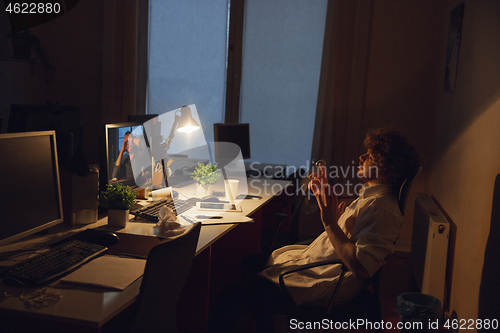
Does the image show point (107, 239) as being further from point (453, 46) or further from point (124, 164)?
point (453, 46)

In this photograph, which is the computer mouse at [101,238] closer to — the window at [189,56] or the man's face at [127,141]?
the man's face at [127,141]

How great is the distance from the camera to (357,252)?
160 centimetres

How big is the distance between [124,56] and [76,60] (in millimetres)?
662

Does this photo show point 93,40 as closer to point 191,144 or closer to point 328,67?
point 191,144

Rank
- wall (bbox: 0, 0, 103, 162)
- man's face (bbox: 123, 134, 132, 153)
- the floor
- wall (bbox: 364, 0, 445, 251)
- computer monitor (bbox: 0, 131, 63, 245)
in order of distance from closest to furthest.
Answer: computer monitor (bbox: 0, 131, 63, 245) → man's face (bbox: 123, 134, 132, 153) → the floor → wall (bbox: 364, 0, 445, 251) → wall (bbox: 0, 0, 103, 162)

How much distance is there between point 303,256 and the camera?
1981mm

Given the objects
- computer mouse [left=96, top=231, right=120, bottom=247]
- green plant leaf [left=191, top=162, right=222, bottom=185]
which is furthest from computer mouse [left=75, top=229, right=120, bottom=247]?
green plant leaf [left=191, top=162, right=222, bottom=185]

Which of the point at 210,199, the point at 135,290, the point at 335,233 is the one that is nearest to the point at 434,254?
the point at 335,233

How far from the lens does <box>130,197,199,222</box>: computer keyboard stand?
206 cm

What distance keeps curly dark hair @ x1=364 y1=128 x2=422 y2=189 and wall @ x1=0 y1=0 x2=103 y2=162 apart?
11.8ft

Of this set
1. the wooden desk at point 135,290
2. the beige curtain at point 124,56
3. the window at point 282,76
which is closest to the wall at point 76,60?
the beige curtain at point 124,56

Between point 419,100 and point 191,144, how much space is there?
228 centimetres

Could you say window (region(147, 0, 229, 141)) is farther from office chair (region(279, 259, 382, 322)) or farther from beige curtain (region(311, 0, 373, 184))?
office chair (region(279, 259, 382, 322))

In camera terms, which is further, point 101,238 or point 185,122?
point 185,122
